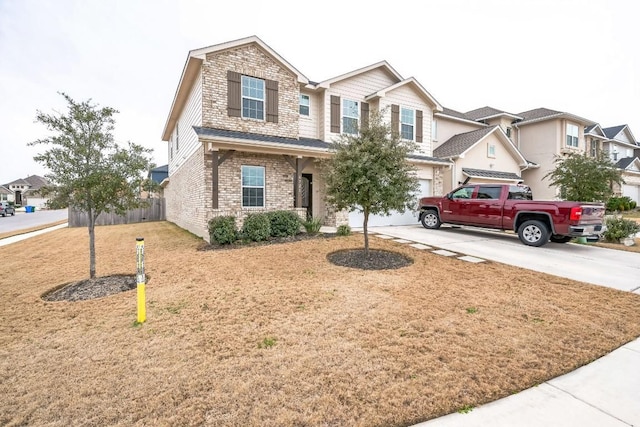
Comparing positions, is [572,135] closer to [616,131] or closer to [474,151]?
[474,151]

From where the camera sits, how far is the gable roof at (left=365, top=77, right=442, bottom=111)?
14.0 meters

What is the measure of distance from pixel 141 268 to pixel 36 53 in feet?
54.1

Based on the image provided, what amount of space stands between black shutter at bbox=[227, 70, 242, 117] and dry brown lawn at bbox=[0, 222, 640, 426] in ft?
23.0

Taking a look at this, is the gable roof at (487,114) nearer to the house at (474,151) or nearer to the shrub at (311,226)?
the house at (474,151)

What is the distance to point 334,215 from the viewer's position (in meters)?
12.9

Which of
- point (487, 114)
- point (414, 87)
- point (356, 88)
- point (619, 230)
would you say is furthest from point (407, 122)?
point (487, 114)

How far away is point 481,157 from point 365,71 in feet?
28.5

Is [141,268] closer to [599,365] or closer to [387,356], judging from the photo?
[387,356]

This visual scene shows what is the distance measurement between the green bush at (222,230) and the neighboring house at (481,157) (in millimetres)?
12057

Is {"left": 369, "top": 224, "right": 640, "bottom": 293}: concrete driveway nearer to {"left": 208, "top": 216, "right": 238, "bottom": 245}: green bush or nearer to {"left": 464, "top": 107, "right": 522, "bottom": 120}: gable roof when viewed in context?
{"left": 208, "top": 216, "right": 238, "bottom": 245}: green bush

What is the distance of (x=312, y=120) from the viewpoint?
1362 cm

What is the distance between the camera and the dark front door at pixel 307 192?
13.4 m

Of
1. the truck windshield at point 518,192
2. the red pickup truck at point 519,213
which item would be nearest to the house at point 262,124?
the red pickup truck at point 519,213

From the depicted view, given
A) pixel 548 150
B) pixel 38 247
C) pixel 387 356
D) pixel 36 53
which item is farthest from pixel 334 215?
pixel 548 150
